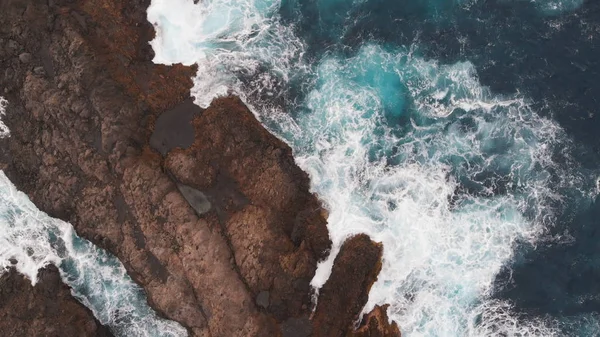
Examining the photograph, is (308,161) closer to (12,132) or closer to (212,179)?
(212,179)

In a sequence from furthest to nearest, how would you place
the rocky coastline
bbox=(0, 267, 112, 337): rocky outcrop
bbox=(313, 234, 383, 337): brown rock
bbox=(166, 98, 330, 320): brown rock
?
bbox=(0, 267, 112, 337): rocky outcrop, bbox=(313, 234, 383, 337): brown rock, the rocky coastline, bbox=(166, 98, 330, 320): brown rock

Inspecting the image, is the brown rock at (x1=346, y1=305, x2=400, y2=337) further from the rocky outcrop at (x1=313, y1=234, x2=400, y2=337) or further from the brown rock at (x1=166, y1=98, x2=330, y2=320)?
the brown rock at (x1=166, y1=98, x2=330, y2=320)

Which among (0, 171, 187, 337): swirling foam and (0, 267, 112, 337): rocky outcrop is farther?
(0, 171, 187, 337): swirling foam

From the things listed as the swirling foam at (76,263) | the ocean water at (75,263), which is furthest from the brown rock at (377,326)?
the swirling foam at (76,263)

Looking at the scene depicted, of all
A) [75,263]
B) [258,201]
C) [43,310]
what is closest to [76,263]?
[75,263]

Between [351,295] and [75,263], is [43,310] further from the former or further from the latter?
[351,295]

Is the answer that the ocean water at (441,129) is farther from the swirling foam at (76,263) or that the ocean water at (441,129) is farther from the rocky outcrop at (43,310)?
the rocky outcrop at (43,310)

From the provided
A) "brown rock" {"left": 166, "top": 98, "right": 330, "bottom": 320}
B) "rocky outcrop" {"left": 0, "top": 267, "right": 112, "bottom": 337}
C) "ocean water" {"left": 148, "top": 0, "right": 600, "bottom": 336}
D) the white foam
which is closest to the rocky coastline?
"brown rock" {"left": 166, "top": 98, "right": 330, "bottom": 320}
